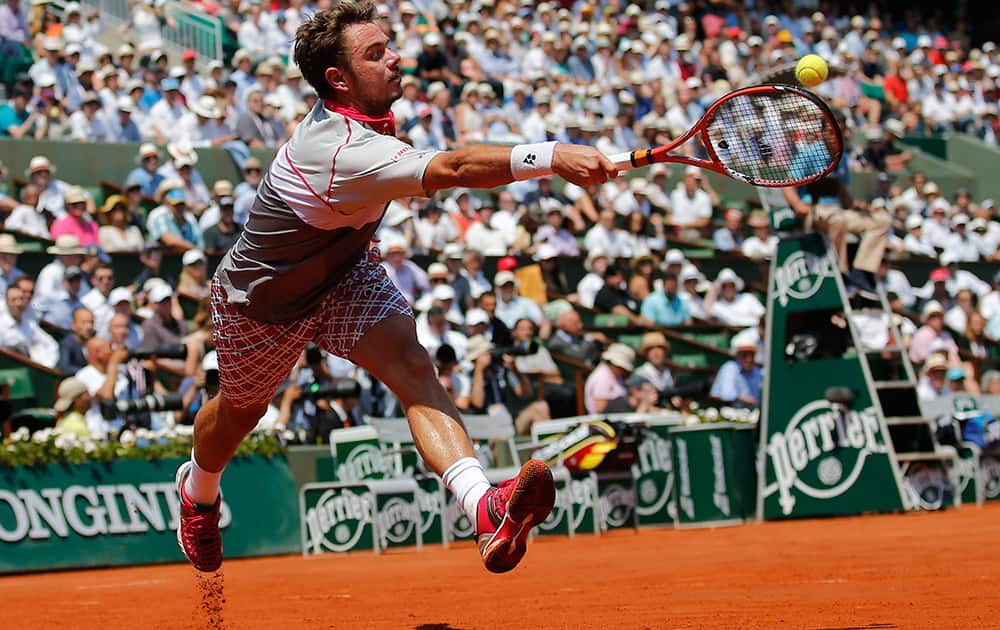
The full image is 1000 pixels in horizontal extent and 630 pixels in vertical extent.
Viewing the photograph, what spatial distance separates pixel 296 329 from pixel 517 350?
8714 mm

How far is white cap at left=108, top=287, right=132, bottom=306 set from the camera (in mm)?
13496

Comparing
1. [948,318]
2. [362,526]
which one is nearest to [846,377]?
[362,526]

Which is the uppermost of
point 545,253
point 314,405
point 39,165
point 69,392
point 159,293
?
point 39,165

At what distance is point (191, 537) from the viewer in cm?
654

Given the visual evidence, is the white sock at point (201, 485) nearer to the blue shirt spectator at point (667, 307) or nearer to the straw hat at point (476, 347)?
the straw hat at point (476, 347)

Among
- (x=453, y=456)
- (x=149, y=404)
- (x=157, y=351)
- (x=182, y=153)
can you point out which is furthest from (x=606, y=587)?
(x=182, y=153)

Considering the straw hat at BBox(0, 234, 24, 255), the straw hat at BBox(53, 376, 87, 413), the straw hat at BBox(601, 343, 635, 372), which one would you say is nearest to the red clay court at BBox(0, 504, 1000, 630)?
the straw hat at BBox(53, 376, 87, 413)

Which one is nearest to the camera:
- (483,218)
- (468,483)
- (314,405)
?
(468,483)

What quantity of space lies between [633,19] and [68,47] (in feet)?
34.4

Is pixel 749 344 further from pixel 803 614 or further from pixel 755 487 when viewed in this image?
pixel 803 614

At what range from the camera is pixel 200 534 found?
21.4 feet

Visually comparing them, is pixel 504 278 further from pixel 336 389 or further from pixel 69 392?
pixel 69 392

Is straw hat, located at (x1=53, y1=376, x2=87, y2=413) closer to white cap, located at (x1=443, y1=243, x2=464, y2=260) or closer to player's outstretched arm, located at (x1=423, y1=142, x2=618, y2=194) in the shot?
white cap, located at (x1=443, y1=243, x2=464, y2=260)

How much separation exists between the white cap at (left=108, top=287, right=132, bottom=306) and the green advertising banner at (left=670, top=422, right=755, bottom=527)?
17.1ft
